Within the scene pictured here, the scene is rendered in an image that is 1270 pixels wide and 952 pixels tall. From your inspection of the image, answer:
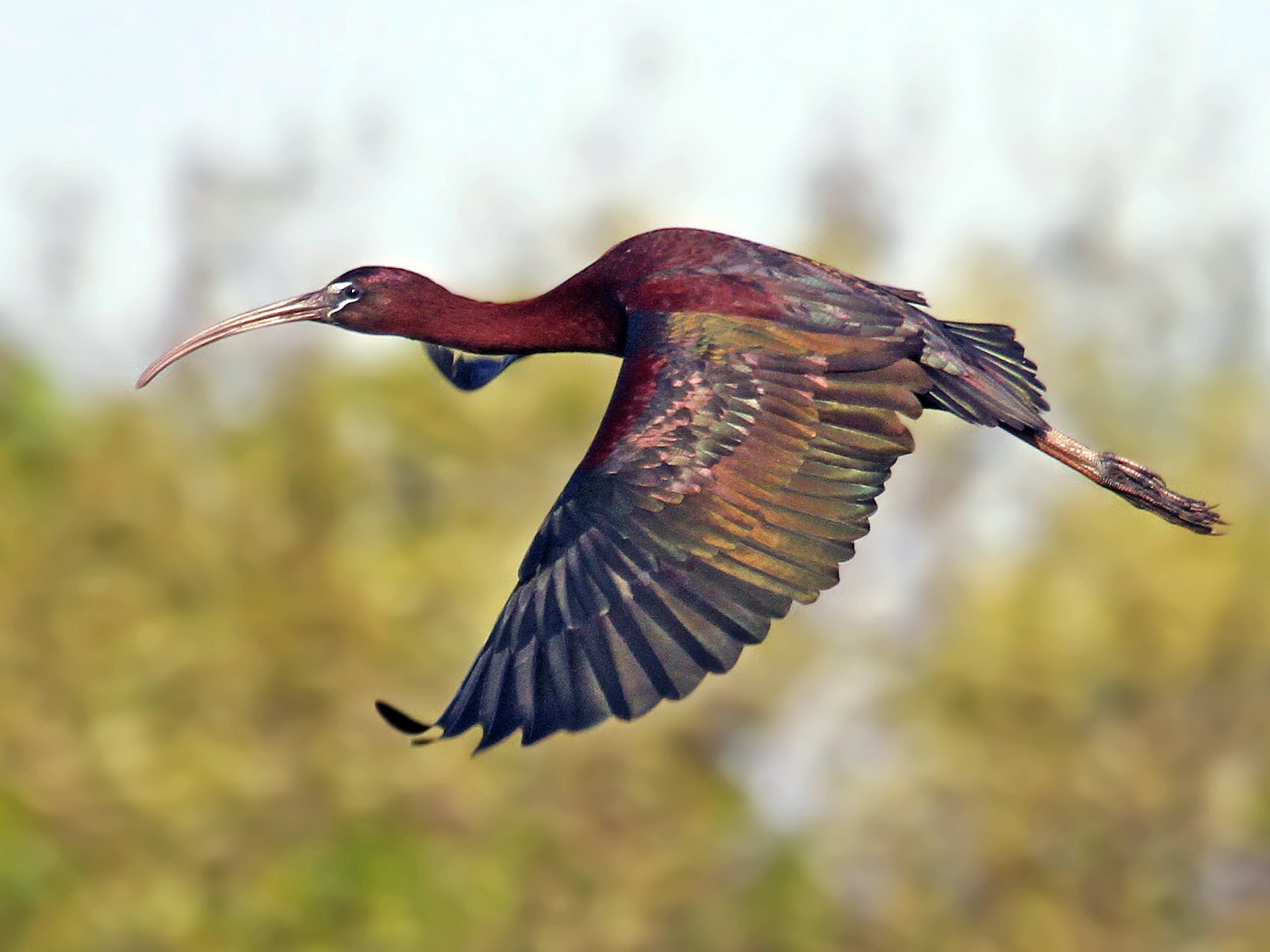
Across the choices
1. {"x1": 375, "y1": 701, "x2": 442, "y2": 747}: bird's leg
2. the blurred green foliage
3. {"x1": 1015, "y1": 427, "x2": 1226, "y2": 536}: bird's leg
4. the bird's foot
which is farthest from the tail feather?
the blurred green foliage

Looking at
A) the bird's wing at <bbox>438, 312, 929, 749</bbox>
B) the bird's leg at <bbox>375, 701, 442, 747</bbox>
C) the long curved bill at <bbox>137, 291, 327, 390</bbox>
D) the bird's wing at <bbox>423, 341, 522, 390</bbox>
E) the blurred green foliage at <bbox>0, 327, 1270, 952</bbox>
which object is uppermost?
the blurred green foliage at <bbox>0, 327, 1270, 952</bbox>

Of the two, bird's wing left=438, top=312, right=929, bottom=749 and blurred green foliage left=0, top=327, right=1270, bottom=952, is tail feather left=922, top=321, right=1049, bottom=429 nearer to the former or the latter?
bird's wing left=438, top=312, right=929, bottom=749

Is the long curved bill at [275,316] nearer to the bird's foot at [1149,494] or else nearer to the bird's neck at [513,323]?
the bird's neck at [513,323]

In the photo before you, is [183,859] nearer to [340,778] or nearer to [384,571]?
[340,778]

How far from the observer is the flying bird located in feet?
29.8

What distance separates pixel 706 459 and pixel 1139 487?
2.48 m

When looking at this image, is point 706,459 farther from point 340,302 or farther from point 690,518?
point 340,302

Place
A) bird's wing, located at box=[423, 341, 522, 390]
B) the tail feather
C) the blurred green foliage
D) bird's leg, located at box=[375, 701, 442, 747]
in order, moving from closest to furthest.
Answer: bird's leg, located at box=[375, 701, 442, 747] < the tail feather < bird's wing, located at box=[423, 341, 522, 390] < the blurred green foliage

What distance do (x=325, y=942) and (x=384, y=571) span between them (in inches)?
165

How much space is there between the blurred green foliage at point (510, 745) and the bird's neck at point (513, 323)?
636 inches

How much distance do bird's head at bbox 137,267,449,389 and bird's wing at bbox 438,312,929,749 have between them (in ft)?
4.95

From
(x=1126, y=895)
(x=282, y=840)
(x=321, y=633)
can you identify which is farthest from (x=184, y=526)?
(x=1126, y=895)

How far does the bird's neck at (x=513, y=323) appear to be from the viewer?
11.2 meters

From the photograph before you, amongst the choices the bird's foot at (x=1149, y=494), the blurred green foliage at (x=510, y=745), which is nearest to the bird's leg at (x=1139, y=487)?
the bird's foot at (x=1149, y=494)
